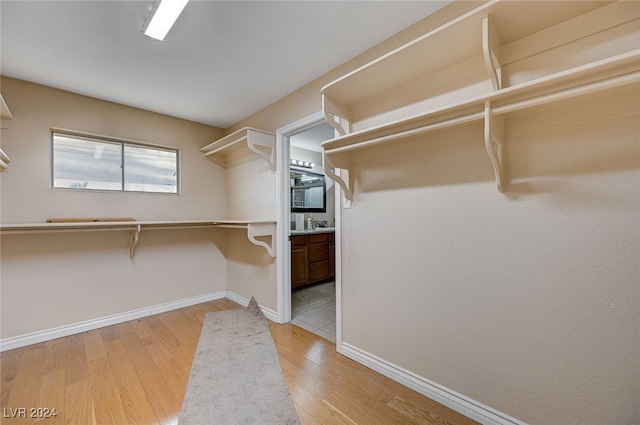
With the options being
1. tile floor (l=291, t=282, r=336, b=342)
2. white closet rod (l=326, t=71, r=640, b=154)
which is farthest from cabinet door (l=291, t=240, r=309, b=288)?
white closet rod (l=326, t=71, r=640, b=154)

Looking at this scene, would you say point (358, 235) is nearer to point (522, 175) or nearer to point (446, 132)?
point (446, 132)

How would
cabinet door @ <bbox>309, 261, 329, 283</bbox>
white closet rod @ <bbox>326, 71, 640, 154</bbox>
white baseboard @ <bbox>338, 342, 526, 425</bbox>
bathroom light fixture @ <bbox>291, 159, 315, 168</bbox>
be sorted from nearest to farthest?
white closet rod @ <bbox>326, 71, 640, 154</bbox>, white baseboard @ <bbox>338, 342, 526, 425</bbox>, cabinet door @ <bbox>309, 261, 329, 283</bbox>, bathroom light fixture @ <bbox>291, 159, 315, 168</bbox>

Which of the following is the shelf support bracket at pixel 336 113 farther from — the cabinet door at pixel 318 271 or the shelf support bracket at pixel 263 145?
the cabinet door at pixel 318 271

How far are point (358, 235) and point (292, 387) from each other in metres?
1.14

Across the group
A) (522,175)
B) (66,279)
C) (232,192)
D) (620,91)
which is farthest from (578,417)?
(66,279)

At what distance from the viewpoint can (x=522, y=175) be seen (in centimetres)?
126

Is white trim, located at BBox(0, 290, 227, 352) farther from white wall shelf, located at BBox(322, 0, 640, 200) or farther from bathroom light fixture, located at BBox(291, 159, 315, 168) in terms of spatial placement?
white wall shelf, located at BBox(322, 0, 640, 200)

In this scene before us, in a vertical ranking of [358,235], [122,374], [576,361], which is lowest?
[122,374]

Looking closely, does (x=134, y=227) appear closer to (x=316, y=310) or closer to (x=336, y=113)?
(x=316, y=310)

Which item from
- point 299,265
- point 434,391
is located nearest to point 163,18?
point 434,391

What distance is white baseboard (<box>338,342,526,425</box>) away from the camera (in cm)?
135

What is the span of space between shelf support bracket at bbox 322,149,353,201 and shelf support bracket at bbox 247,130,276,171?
0.99 meters

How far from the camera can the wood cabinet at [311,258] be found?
3736 mm

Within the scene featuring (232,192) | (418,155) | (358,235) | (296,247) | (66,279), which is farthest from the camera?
(296,247)
